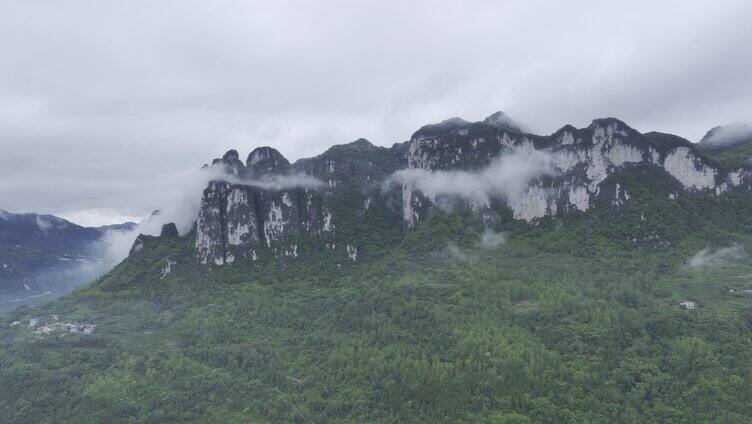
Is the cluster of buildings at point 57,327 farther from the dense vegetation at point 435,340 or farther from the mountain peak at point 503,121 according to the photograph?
the mountain peak at point 503,121

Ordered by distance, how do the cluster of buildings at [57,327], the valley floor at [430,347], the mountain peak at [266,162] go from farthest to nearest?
the mountain peak at [266,162] → the cluster of buildings at [57,327] → the valley floor at [430,347]

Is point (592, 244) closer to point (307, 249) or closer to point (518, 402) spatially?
point (518, 402)

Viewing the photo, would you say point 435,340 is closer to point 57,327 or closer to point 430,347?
point 430,347

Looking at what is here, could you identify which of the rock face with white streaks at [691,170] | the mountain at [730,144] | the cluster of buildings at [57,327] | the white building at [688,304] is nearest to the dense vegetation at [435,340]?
the white building at [688,304]

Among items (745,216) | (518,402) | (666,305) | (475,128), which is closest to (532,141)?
(475,128)

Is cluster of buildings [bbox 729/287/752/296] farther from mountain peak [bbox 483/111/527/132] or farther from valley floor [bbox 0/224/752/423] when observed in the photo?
mountain peak [bbox 483/111/527/132]

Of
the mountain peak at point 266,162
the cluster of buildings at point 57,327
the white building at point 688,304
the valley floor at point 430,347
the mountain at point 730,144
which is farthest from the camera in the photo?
the mountain peak at point 266,162

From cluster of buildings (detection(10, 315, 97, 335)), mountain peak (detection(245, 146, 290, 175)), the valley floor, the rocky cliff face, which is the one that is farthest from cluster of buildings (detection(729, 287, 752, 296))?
cluster of buildings (detection(10, 315, 97, 335))
